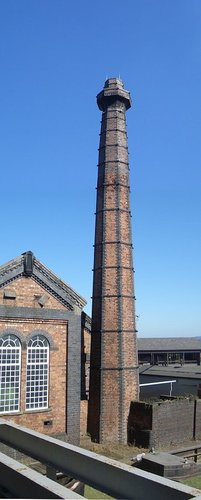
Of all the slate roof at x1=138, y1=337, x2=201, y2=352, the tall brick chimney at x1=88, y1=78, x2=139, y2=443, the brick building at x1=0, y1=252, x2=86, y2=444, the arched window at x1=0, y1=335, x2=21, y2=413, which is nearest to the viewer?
the arched window at x1=0, y1=335, x2=21, y2=413

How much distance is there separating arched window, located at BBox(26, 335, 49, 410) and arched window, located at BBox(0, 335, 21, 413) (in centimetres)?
48

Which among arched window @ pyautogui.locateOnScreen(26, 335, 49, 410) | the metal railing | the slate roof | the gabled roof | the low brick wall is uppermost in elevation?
the gabled roof

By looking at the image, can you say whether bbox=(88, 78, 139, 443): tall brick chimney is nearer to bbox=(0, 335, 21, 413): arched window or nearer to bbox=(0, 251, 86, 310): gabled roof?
bbox=(0, 251, 86, 310): gabled roof

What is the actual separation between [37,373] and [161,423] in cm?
624

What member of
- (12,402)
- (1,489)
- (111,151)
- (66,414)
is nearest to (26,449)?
(1,489)

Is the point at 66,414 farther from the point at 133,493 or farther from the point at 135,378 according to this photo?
the point at 133,493

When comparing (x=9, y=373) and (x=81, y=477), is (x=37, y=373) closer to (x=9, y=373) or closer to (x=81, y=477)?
(x=9, y=373)

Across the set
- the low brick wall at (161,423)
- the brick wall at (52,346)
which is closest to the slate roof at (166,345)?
the low brick wall at (161,423)

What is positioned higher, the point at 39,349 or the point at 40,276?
the point at 40,276

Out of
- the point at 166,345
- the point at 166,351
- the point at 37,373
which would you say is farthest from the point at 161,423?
the point at 166,345

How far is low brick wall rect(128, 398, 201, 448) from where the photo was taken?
18703 millimetres

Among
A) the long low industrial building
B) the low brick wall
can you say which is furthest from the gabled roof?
the long low industrial building

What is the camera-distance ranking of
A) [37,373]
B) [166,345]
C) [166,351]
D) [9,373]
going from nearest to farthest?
[9,373], [37,373], [166,351], [166,345]

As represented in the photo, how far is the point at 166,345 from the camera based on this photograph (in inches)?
1533
